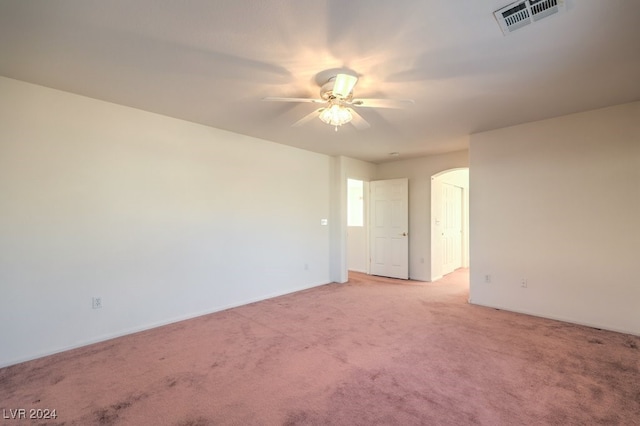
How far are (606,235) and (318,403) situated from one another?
3755 millimetres

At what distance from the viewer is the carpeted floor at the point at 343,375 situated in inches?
76.2

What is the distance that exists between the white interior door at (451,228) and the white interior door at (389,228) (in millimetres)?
1054

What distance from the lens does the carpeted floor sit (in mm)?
1937

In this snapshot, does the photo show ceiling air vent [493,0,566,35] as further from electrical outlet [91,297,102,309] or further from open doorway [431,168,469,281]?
electrical outlet [91,297,102,309]

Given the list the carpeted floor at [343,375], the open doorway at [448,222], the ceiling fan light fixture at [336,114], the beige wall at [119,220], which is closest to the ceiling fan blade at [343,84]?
the ceiling fan light fixture at [336,114]

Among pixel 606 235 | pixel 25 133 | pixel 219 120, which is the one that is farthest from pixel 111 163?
pixel 606 235

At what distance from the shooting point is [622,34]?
1971 millimetres

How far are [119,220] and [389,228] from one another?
4.87 m

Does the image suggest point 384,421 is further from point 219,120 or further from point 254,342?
point 219,120

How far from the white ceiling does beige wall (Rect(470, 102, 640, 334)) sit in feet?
1.62

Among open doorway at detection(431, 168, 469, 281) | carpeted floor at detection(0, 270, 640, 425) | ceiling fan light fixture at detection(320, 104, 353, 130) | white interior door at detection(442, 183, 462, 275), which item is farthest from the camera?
white interior door at detection(442, 183, 462, 275)

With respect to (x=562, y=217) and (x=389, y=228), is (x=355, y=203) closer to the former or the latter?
(x=389, y=228)

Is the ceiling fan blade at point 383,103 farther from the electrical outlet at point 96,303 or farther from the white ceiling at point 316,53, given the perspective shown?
the electrical outlet at point 96,303

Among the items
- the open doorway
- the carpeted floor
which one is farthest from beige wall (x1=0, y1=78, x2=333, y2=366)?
the open doorway
